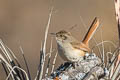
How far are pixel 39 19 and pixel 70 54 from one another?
8093mm

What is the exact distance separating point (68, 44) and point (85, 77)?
0.79m

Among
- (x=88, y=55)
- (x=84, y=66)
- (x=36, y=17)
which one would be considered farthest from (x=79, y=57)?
(x=36, y=17)

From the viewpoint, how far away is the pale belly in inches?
163

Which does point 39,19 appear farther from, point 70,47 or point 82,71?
point 82,71

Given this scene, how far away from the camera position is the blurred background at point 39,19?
35.4 feet

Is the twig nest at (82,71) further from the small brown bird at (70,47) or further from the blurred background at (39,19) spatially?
the blurred background at (39,19)

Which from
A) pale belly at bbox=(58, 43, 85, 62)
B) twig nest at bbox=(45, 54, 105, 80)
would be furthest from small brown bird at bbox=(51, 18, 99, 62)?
twig nest at bbox=(45, 54, 105, 80)

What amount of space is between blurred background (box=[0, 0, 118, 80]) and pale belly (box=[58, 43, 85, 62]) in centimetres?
588

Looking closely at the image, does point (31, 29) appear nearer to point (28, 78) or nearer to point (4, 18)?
point (4, 18)

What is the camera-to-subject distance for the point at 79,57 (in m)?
4.17

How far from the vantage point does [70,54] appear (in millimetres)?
4195

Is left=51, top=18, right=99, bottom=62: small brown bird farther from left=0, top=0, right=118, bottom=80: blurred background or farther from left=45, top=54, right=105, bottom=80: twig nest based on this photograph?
left=0, top=0, right=118, bottom=80: blurred background

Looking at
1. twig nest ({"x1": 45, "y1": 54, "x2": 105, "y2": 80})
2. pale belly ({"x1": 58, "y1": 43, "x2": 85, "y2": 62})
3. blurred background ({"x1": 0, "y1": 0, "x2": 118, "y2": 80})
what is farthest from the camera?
blurred background ({"x1": 0, "y1": 0, "x2": 118, "y2": 80})

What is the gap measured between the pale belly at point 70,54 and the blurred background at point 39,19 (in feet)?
19.3
